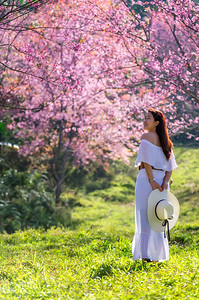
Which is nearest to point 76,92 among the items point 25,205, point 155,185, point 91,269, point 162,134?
point 25,205

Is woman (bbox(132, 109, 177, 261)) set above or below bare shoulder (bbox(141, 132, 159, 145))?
below

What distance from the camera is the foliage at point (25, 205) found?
11.2 m

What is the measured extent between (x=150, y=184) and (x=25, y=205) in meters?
7.12

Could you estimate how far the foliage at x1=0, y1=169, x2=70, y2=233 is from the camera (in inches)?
443

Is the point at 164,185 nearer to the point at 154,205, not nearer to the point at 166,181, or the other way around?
the point at 166,181

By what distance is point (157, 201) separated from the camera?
518 centimetres

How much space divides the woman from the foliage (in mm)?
6245

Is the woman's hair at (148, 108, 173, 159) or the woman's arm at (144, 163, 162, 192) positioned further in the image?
the woman's hair at (148, 108, 173, 159)

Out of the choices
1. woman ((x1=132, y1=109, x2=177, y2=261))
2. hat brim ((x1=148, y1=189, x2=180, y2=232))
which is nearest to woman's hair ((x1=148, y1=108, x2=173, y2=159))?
woman ((x1=132, y1=109, x2=177, y2=261))

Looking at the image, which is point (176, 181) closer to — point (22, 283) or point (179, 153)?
point (179, 153)

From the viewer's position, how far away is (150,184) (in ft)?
17.1

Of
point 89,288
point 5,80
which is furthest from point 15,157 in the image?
point 89,288

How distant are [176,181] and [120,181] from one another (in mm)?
2227

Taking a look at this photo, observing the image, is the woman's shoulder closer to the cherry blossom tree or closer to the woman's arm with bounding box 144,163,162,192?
the woman's arm with bounding box 144,163,162,192
